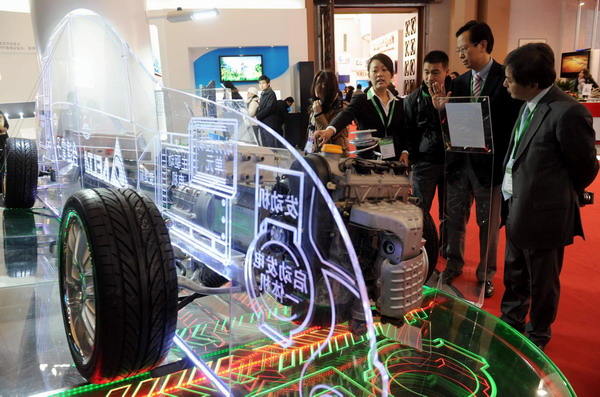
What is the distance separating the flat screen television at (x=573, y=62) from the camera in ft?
42.5

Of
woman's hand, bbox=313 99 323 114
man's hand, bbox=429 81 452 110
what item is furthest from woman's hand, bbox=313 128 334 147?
woman's hand, bbox=313 99 323 114

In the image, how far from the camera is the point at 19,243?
4.18 m

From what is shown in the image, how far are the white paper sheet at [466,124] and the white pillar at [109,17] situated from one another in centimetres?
431

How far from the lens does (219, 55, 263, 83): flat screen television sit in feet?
38.2

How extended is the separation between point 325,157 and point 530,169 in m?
1.33

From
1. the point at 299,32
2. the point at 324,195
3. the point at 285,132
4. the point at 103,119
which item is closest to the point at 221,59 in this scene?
the point at 299,32

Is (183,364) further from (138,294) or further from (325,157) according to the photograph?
(325,157)

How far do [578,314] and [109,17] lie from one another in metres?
7.11

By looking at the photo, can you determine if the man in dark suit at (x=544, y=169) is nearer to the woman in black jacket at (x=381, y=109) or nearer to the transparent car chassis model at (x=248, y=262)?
the transparent car chassis model at (x=248, y=262)

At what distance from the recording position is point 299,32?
11695 millimetres

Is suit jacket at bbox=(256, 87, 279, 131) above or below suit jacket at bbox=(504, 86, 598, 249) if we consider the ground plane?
above

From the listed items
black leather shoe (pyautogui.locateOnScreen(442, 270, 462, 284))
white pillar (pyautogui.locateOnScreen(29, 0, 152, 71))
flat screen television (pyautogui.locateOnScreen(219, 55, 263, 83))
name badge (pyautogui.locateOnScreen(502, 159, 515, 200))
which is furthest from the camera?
flat screen television (pyautogui.locateOnScreen(219, 55, 263, 83))

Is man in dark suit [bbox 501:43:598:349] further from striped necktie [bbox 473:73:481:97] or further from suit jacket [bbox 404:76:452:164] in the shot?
suit jacket [bbox 404:76:452:164]

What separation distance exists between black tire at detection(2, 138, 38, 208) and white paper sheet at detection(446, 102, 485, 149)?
12.7 ft
